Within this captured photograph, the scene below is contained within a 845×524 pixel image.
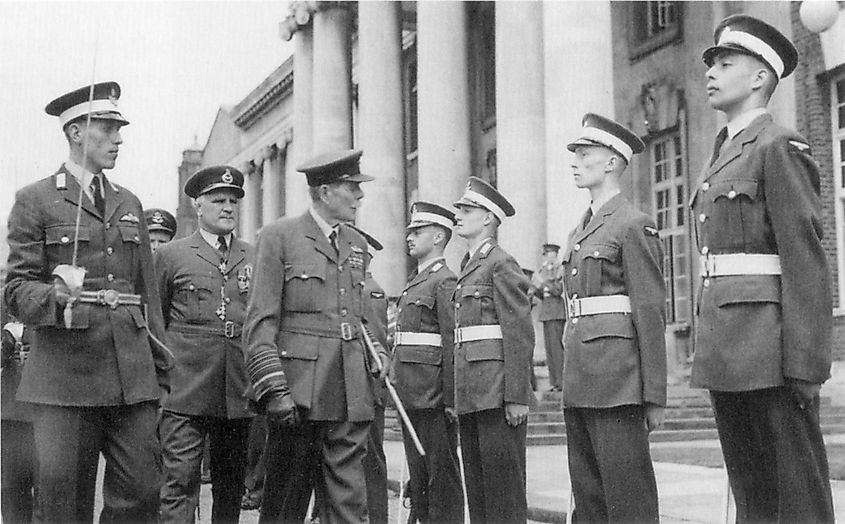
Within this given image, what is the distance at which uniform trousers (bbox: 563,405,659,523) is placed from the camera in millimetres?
5844

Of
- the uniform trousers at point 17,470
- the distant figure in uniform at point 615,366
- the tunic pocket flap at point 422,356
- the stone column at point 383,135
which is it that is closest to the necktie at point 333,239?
the distant figure in uniform at point 615,366

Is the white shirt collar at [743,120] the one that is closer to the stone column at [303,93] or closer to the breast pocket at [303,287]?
the breast pocket at [303,287]

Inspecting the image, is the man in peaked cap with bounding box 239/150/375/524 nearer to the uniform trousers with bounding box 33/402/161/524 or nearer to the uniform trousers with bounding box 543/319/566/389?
the uniform trousers with bounding box 33/402/161/524

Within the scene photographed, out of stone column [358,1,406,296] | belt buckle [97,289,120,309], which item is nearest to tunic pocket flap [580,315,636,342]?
belt buckle [97,289,120,309]

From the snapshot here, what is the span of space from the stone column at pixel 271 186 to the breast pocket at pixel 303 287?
39.7 m

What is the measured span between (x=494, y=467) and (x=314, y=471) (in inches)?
59.2

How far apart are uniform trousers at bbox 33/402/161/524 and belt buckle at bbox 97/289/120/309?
1.68 feet

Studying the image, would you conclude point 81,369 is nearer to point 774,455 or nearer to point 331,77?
point 774,455

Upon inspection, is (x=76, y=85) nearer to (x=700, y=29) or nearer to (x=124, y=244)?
(x=124, y=244)

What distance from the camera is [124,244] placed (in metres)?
6.16

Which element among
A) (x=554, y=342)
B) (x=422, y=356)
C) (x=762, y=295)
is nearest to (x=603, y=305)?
(x=762, y=295)

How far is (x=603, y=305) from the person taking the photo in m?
6.09

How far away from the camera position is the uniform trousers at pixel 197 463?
730cm

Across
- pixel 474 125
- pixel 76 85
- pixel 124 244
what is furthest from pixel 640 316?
pixel 474 125
